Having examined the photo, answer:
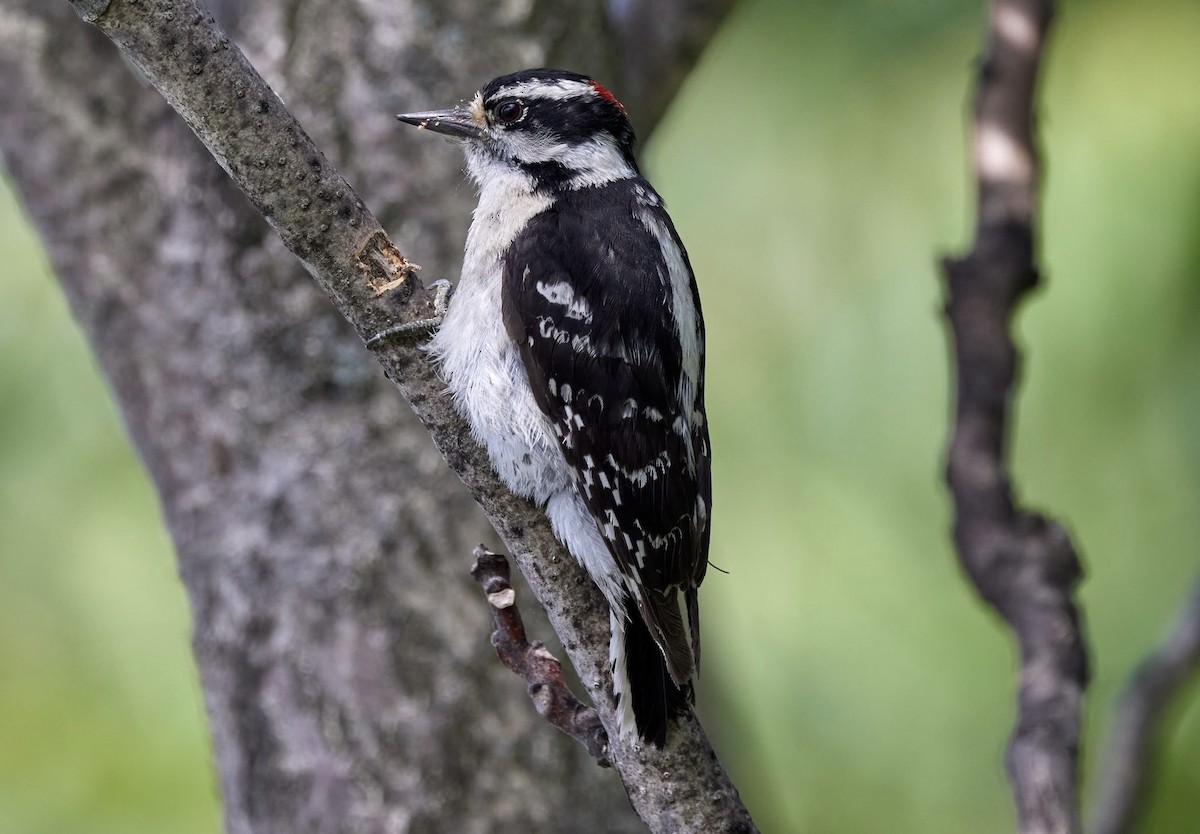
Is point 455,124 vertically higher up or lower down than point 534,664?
higher up

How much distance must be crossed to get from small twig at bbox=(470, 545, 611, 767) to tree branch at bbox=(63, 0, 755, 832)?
0.13 feet

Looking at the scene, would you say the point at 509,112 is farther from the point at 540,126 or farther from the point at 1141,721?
the point at 1141,721

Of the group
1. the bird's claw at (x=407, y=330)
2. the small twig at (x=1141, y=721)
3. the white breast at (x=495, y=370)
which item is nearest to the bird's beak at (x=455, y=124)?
the white breast at (x=495, y=370)

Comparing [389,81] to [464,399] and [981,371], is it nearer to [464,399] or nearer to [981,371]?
[464,399]

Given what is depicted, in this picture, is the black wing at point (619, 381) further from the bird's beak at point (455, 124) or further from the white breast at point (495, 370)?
the bird's beak at point (455, 124)

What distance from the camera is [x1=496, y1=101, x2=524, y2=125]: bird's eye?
2775 millimetres

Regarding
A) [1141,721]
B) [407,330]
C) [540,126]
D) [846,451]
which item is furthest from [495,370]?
[846,451]

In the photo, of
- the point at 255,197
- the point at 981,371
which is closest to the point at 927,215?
the point at 981,371

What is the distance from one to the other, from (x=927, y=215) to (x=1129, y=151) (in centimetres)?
83

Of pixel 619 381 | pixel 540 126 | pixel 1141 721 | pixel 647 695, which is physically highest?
pixel 540 126

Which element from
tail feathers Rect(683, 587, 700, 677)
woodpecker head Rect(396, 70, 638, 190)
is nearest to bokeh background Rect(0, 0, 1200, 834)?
tail feathers Rect(683, 587, 700, 677)

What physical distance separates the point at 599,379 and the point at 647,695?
720 mm

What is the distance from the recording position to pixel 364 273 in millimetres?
1894

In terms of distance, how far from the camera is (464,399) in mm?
2264
